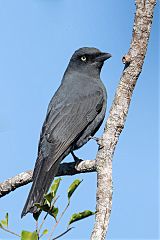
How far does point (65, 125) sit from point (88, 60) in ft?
4.84

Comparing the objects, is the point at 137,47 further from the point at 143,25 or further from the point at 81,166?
the point at 81,166

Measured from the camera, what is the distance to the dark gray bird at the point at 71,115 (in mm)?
5945

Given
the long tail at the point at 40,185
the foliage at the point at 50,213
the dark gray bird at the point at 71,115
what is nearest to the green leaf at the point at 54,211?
the foliage at the point at 50,213

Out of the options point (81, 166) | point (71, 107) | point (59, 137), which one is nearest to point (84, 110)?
point (71, 107)

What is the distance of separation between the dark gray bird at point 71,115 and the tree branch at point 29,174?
11 centimetres

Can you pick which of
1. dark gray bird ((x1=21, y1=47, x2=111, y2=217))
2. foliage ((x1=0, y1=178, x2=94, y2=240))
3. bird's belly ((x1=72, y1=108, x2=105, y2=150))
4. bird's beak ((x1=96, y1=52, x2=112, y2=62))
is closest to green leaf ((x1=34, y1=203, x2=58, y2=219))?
foliage ((x1=0, y1=178, x2=94, y2=240))

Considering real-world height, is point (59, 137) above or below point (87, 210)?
above

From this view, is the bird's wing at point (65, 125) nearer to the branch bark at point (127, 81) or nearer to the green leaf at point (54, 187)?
the branch bark at point (127, 81)

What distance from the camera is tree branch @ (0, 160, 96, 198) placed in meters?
5.41

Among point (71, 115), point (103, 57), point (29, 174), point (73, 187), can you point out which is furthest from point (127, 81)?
point (103, 57)

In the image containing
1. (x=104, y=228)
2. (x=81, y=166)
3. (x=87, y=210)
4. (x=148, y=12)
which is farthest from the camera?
(x=81, y=166)

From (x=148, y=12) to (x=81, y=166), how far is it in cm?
182

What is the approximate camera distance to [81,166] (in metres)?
5.52

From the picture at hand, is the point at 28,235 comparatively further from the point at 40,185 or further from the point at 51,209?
the point at 40,185
